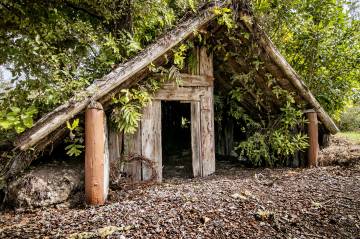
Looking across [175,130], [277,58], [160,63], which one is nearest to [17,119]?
[160,63]

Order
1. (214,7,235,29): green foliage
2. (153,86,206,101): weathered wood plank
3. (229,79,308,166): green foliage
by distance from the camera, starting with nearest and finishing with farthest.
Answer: (214,7,235,29): green foliage
(153,86,206,101): weathered wood plank
(229,79,308,166): green foliage

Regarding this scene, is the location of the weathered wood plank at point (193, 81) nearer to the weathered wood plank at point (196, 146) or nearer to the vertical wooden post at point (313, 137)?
the weathered wood plank at point (196, 146)

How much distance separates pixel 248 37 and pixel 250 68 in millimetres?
770

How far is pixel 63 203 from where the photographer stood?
4.04 m

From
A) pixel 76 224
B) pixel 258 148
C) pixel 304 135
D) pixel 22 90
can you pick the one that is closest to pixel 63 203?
pixel 76 224

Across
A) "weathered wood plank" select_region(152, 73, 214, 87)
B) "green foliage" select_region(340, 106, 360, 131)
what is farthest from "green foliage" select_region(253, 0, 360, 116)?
"green foliage" select_region(340, 106, 360, 131)

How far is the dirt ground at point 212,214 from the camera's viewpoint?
301 cm

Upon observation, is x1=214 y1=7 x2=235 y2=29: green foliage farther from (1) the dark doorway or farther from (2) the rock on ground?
(1) the dark doorway

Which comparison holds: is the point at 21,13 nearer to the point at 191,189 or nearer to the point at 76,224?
the point at 76,224

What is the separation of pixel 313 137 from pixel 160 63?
3795mm

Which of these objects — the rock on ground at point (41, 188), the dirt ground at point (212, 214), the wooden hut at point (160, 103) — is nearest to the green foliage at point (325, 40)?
the wooden hut at point (160, 103)

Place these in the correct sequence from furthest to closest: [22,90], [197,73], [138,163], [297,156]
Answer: [297,156] < [197,73] < [138,163] < [22,90]

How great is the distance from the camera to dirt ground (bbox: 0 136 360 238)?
119 inches

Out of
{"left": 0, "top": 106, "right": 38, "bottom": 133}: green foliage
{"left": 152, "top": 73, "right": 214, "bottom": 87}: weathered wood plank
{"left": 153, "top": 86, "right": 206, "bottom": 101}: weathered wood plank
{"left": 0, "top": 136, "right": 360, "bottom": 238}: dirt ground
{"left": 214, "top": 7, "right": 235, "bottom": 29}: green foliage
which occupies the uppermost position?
{"left": 214, "top": 7, "right": 235, "bottom": 29}: green foliage
